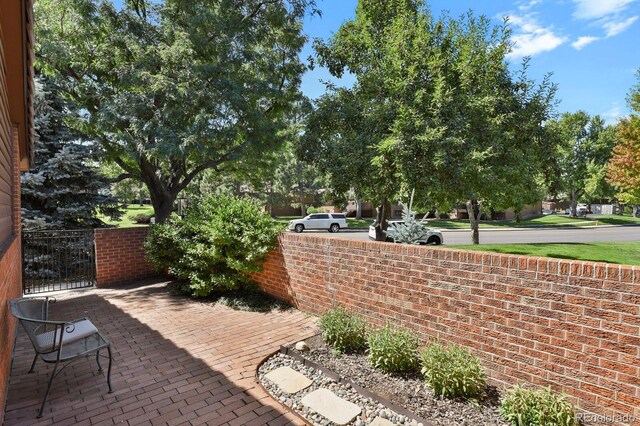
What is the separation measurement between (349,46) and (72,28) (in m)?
8.60

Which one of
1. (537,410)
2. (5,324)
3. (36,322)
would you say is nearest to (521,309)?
(537,410)

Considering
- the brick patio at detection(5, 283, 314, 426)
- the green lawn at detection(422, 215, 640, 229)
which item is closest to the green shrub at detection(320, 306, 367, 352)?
the brick patio at detection(5, 283, 314, 426)

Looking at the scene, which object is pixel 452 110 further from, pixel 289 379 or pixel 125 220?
pixel 125 220

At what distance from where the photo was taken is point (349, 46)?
10547 millimetres

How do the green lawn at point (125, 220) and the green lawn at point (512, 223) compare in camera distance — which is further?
the green lawn at point (512, 223)

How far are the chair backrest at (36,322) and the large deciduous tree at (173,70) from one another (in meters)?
5.99

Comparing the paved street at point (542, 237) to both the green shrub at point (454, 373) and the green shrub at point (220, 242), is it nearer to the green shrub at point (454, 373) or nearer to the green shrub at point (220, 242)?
the green shrub at point (220, 242)

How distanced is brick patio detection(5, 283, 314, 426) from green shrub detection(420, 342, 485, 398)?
1381 millimetres

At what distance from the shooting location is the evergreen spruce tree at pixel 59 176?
32.1 feet

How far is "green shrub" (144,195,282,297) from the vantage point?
609cm

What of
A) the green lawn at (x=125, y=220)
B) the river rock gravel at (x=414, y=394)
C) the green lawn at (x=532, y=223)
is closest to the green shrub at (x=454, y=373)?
the river rock gravel at (x=414, y=394)

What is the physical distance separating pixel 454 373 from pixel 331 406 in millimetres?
1207

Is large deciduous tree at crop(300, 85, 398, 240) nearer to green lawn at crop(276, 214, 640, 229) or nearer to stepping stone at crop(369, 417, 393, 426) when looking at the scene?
stepping stone at crop(369, 417, 393, 426)

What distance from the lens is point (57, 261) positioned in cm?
939
